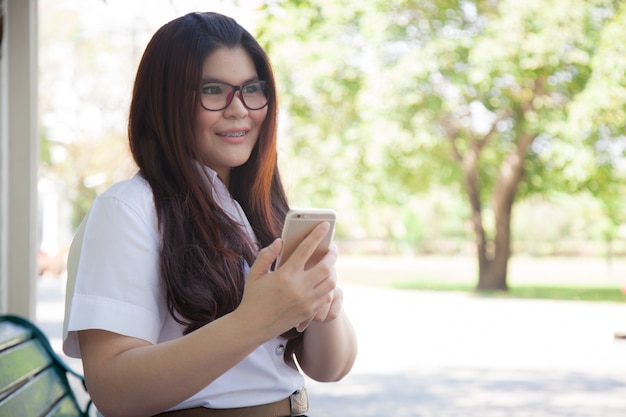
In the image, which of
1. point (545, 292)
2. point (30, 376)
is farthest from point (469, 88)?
point (30, 376)

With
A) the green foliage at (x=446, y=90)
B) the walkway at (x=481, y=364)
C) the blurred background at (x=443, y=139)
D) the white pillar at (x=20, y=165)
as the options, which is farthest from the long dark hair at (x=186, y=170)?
the green foliage at (x=446, y=90)

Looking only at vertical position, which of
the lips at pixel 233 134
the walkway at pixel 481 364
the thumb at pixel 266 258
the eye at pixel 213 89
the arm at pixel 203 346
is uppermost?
the eye at pixel 213 89

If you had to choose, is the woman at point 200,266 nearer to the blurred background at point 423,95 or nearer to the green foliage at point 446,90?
the blurred background at point 423,95

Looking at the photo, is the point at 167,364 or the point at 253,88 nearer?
the point at 167,364

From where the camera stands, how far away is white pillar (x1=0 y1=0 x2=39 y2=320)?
2.67m

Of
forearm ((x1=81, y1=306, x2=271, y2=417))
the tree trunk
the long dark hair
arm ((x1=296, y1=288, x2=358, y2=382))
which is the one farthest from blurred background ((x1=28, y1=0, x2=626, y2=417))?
forearm ((x1=81, y1=306, x2=271, y2=417))

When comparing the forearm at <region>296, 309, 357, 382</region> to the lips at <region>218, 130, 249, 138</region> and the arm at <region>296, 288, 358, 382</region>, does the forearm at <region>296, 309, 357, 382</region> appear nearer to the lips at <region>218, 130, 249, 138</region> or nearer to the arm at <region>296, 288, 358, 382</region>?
the arm at <region>296, 288, 358, 382</region>

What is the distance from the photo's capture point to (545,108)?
13492mm

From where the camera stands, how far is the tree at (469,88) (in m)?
12.6

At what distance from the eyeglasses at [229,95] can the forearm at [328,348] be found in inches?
13.5

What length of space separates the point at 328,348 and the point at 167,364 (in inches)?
13.7

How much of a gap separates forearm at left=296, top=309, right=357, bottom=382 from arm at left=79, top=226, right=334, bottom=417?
0.27 metres

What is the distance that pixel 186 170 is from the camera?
3.94ft

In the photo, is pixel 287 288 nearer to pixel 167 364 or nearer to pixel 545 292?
pixel 167 364
